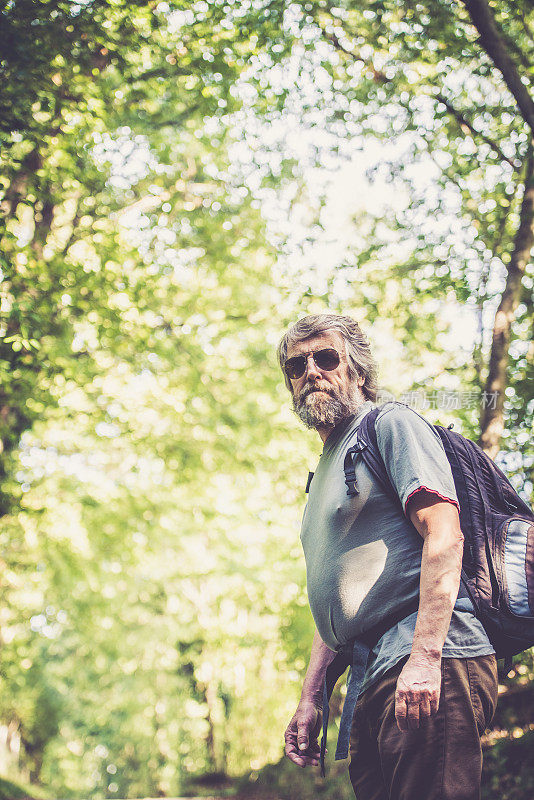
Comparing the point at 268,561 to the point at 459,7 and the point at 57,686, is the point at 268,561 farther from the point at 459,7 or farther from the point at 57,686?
the point at 57,686

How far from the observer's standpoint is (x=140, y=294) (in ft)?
25.0

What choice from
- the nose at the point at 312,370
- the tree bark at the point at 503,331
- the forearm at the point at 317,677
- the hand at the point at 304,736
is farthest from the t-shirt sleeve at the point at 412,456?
the tree bark at the point at 503,331

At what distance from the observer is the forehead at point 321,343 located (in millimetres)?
2562

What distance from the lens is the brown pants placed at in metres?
1.68

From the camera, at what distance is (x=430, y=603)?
5.65ft

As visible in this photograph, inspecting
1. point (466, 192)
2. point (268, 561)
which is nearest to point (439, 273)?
point (466, 192)

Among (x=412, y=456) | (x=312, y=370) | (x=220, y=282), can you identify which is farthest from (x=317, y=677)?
(x=220, y=282)

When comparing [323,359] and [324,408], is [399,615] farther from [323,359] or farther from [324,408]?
[323,359]

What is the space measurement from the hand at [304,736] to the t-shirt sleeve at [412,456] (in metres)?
1.09

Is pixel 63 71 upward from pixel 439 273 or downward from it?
upward

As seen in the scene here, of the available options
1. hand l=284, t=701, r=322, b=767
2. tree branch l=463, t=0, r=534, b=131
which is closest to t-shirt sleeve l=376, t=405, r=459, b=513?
hand l=284, t=701, r=322, b=767

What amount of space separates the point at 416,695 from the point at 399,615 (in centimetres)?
28

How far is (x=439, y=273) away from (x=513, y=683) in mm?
3512

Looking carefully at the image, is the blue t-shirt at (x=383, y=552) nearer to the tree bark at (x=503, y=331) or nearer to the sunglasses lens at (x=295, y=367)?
the sunglasses lens at (x=295, y=367)
